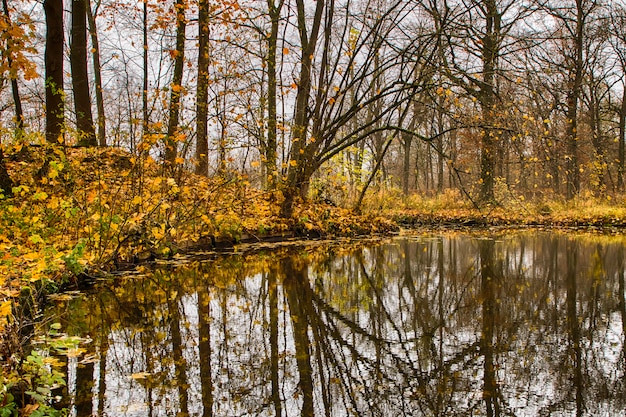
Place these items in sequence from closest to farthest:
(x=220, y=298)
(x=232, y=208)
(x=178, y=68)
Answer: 1. (x=220, y=298)
2. (x=232, y=208)
3. (x=178, y=68)

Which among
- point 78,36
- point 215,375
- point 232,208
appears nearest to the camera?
point 215,375

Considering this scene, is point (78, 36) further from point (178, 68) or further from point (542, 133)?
point (542, 133)

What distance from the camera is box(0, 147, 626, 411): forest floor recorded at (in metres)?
4.27

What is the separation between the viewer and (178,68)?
36.3 ft

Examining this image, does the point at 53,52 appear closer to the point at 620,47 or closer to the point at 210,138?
the point at 210,138

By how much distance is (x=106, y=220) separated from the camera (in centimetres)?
588

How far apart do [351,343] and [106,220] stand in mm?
3662

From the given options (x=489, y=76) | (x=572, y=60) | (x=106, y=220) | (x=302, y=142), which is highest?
(x=572, y=60)

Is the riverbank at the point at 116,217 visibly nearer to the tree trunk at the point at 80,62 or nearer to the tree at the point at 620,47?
the tree trunk at the point at 80,62

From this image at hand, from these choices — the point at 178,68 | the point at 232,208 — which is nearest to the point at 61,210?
the point at 232,208

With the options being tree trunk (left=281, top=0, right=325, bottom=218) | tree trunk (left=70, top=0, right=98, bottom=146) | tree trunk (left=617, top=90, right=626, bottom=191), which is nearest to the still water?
tree trunk (left=281, top=0, right=325, bottom=218)

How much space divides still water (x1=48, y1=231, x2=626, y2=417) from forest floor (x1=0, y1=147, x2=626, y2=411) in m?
0.39

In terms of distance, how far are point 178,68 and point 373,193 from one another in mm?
6175

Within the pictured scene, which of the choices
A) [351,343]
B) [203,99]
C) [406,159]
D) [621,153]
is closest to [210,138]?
[203,99]
